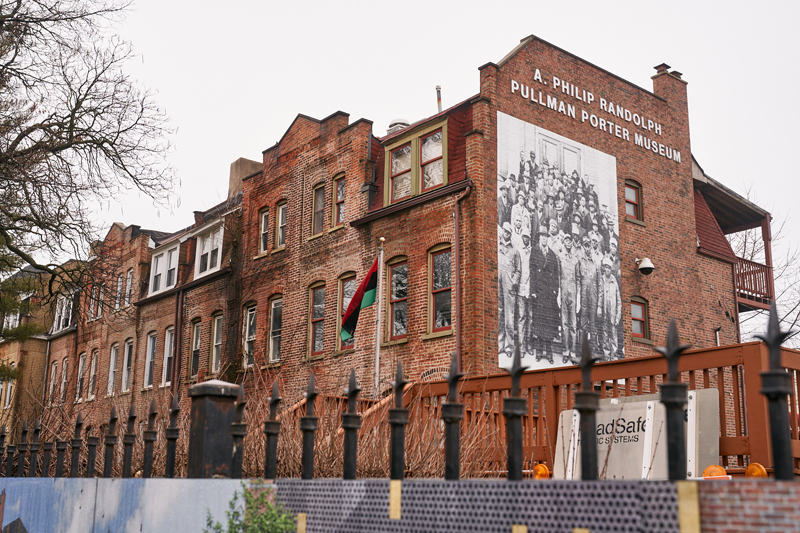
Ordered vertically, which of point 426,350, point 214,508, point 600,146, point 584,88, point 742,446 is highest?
point 584,88

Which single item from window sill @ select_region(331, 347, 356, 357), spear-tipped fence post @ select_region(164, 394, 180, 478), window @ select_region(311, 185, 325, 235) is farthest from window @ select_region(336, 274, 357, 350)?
spear-tipped fence post @ select_region(164, 394, 180, 478)

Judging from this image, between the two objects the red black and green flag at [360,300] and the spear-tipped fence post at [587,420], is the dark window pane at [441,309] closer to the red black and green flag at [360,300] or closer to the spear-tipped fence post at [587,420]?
the red black and green flag at [360,300]

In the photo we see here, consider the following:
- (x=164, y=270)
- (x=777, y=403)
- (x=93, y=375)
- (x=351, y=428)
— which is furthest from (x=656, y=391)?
(x=93, y=375)

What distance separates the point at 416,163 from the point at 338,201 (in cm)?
338

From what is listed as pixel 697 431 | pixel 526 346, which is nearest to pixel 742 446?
pixel 697 431

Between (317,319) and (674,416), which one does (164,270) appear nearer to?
(317,319)

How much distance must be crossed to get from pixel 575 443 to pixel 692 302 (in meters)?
15.4

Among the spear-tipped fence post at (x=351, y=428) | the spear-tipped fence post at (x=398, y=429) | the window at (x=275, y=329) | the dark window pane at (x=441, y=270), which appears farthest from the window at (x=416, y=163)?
the spear-tipped fence post at (x=398, y=429)

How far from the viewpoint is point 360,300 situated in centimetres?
1803

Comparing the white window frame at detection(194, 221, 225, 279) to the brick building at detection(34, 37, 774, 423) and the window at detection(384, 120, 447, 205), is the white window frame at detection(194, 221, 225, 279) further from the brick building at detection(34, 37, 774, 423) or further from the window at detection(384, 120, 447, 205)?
the window at detection(384, 120, 447, 205)

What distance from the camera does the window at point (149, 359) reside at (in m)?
31.1

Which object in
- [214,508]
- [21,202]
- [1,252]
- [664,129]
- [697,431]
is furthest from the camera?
[664,129]

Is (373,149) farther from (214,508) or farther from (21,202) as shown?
(214,508)

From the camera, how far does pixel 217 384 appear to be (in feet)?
18.2
